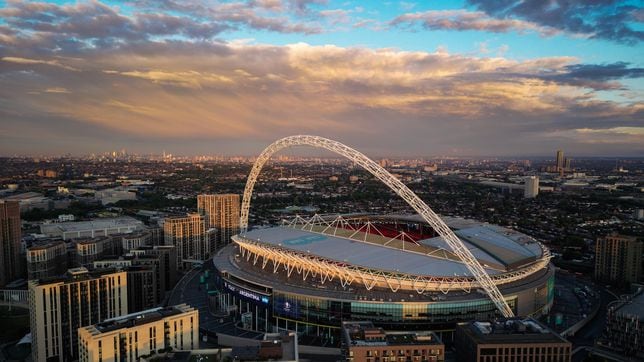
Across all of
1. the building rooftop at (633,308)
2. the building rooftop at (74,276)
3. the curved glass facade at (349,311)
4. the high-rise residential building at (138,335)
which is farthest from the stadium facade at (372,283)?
the building rooftop at (74,276)

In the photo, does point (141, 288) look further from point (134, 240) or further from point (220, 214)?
point (220, 214)

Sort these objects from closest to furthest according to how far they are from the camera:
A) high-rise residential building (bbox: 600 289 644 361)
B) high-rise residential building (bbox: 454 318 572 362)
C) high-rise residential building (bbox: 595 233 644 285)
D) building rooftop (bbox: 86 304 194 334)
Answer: high-rise residential building (bbox: 454 318 572 362)
building rooftop (bbox: 86 304 194 334)
high-rise residential building (bbox: 600 289 644 361)
high-rise residential building (bbox: 595 233 644 285)

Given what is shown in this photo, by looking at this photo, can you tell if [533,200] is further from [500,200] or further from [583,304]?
[583,304]

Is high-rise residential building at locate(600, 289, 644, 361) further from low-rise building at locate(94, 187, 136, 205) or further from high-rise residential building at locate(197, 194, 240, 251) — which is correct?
low-rise building at locate(94, 187, 136, 205)

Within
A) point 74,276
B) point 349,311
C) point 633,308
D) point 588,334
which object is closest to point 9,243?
point 74,276

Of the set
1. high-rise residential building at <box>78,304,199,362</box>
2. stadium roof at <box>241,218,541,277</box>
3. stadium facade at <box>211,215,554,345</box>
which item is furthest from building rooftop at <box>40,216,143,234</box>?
high-rise residential building at <box>78,304,199,362</box>

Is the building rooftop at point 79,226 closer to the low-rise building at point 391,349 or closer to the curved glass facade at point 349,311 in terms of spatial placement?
the curved glass facade at point 349,311

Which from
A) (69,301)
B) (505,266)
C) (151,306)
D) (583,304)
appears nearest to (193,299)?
(151,306)

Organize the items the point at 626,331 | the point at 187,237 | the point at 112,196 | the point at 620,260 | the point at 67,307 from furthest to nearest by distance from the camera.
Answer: the point at 112,196, the point at 187,237, the point at 620,260, the point at 67,307, the point at 626,331
